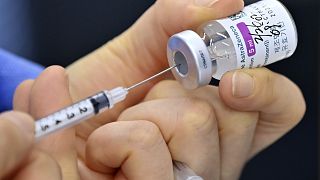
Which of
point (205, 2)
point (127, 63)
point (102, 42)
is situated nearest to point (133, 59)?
point (127, 63)

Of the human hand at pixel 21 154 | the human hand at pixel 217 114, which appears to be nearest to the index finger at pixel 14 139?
the human hand at pixel 21 154

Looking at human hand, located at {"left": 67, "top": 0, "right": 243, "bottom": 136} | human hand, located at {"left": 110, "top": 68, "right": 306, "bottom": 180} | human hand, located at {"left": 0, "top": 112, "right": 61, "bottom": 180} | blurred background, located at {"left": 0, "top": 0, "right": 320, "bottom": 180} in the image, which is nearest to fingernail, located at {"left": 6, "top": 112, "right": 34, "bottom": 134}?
human hand, located at {"left": 0, "top": 112, "right": 61, "bottom": 180}

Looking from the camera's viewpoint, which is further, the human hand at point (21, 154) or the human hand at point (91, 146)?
the human hand at point (91, 146)

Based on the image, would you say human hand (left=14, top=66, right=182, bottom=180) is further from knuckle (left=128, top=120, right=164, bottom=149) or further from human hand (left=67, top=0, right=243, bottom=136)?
human hand (left=67, top=0, right=243, bottom=136)

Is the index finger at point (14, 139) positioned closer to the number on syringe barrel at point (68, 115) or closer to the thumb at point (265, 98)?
the number on syringe barrel at point (68, 115)

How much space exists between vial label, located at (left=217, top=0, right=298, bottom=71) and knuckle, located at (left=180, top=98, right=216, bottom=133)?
0.08 meters

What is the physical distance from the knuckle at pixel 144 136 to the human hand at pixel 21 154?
142 millimetres

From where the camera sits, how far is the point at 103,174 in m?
0.72

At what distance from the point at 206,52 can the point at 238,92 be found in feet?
0.24

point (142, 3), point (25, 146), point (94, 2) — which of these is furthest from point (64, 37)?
point (25, 146)

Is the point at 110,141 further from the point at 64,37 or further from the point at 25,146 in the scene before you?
the point at 64,37

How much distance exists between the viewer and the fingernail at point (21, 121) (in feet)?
1.60

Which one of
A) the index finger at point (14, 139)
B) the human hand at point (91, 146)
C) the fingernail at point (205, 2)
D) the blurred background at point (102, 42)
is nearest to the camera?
the index finger at point (14, 139)

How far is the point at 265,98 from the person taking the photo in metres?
0.69
